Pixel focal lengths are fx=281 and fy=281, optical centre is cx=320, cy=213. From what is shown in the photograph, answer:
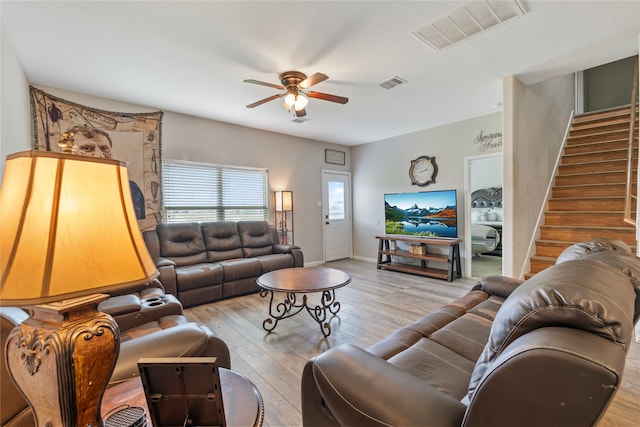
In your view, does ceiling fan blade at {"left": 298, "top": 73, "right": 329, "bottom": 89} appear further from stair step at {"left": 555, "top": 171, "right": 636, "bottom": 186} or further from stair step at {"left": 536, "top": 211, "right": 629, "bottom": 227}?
stair step at {"left": 555, "top": 171, "right": 636, "bottom": 186}

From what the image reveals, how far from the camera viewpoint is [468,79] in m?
3.18

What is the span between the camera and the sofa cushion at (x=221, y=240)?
4.16 meters

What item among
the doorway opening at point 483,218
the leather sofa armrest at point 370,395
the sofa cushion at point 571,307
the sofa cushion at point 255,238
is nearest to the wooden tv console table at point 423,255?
the doorway opening at point 483,218

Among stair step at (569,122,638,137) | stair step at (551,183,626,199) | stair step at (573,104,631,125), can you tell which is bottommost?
stair step at (551,183,626,199)

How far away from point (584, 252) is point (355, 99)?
2.89 meters

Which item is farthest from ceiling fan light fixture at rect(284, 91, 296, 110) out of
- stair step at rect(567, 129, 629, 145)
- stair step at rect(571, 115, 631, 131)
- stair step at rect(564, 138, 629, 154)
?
stair step at rect(571, 115, 631, 131)

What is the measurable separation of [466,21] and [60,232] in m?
2.75

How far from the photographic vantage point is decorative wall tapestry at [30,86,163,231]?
325cm

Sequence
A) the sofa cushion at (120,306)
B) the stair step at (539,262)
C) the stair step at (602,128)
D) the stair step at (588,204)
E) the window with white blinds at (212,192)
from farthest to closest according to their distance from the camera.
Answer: the stair step at (602,128), the window with white blinds at (212,192), the stair step at (588,204), the stair step at (539,262), the sofa cushion at (120,306)

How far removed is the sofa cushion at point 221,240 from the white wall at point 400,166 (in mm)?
3026

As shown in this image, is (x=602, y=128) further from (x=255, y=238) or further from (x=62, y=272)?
(x=62, y=272)

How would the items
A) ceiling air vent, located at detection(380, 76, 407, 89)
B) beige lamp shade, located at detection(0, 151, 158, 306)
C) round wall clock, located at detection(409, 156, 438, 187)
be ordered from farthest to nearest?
round wall clock, located at detection(409, 156, 438, 187) < ceiling air vent, located at detection(380, 76, 407, 89) < beige lamp shade, located at detection(0, 151, 158, 306)

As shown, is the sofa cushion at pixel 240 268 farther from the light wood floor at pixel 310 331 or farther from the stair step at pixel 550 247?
the stair step at pixel 550 247

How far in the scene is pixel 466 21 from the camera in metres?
2.16
